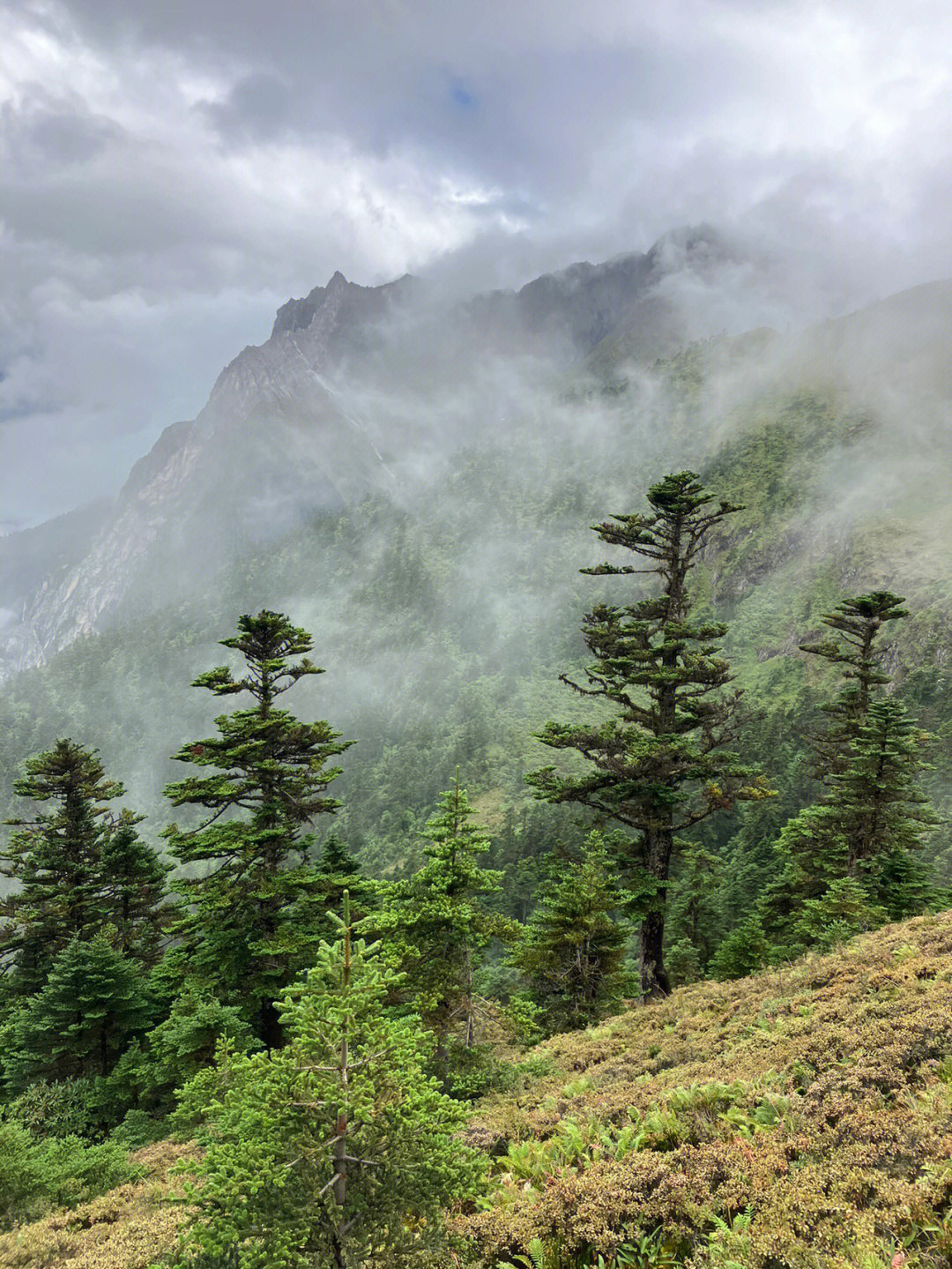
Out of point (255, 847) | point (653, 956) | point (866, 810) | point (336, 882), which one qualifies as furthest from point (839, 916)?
point (255, 847)

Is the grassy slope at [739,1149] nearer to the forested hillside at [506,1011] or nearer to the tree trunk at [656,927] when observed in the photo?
the forested hillside at [506,1011]

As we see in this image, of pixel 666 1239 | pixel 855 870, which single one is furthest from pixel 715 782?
pixel 666 1239

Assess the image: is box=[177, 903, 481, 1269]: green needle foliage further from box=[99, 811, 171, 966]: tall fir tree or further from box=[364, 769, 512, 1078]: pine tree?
box=[99, 811, 171, 966]: tall fir tree

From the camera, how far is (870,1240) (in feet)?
15.1

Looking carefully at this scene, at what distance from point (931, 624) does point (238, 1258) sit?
14671cm

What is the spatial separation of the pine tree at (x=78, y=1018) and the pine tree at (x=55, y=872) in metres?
3.86

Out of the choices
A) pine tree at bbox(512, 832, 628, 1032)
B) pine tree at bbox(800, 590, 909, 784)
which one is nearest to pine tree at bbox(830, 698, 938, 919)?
pine tree at bbox(800, 590, 909, 784)

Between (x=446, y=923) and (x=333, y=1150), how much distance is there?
23.7 ft

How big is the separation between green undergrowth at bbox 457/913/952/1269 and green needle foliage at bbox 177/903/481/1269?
129 cm

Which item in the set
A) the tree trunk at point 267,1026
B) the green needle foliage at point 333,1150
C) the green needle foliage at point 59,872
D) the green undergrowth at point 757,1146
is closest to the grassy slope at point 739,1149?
the green undergrowth at point 757,1146

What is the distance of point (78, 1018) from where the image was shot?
20.2 metres

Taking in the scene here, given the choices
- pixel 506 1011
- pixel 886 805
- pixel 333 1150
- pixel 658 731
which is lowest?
pixel 506 1011

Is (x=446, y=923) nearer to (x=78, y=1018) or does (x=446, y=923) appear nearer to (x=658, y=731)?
(x=658, y=731)

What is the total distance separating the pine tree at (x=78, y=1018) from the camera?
65.2 ft
